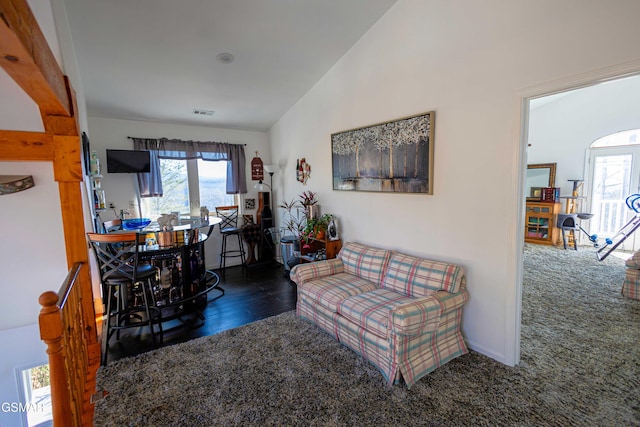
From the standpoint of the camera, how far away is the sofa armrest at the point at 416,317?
1.98 meters

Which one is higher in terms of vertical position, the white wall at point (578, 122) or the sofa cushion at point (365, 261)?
the white wall at point (578, 122)

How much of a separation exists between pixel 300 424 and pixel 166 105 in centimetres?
427

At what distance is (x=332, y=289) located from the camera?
279 cm

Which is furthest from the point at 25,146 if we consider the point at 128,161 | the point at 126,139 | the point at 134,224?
the point at 126,139

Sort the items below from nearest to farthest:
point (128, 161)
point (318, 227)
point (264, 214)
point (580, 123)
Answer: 1. point (318, 227)
2. point (128, 161)
3. point (264, 214)
4. point (580, 123)

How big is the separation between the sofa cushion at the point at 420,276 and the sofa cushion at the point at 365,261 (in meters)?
0.09

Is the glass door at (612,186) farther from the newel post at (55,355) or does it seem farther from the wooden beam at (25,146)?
the wooden beam at (25,146)

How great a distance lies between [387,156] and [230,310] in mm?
2599

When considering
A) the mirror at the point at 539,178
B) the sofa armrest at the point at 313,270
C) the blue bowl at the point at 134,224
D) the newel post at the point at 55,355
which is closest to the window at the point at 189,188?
the blue bowl at the point at 134,224

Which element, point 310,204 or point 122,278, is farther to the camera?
point 310,204

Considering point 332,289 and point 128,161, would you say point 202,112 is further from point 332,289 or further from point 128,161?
point 332,289

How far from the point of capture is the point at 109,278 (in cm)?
259

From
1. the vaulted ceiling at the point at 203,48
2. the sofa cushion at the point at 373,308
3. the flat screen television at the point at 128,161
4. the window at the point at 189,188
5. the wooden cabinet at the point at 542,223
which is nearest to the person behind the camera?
the sofa cushion at the point at 373,308

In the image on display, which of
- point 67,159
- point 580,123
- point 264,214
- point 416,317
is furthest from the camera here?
point 580,123
